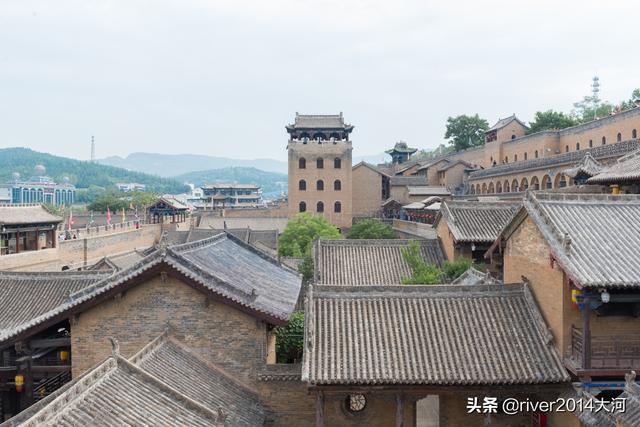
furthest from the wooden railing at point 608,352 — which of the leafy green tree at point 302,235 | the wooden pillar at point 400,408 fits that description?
the leafy green tree at point 302,235

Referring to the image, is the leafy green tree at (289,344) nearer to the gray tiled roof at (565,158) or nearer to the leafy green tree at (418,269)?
the leafy green tree at (418,269)

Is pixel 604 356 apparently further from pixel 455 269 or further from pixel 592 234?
pixel 455 269

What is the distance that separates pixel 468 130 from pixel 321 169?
3476 centimetres

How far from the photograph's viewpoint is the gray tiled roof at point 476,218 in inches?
1027

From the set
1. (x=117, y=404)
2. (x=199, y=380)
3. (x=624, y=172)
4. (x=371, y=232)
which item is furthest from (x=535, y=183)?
(x=117, y=404)

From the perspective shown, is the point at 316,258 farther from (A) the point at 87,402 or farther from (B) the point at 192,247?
(A) the point at 87,402

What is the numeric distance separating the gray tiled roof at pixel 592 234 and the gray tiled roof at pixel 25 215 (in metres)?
36.3

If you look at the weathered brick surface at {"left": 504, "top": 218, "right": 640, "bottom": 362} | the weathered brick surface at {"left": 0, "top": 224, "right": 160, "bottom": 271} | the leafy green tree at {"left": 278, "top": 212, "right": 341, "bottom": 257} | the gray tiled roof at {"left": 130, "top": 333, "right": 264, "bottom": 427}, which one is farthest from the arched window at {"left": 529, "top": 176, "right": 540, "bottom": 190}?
the gray tiled roof at {"left": 130, "top": 333, "right": 264, "bottom": 427}

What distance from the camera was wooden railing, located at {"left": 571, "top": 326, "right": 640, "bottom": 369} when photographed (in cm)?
1309

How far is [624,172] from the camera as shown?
79.4ft

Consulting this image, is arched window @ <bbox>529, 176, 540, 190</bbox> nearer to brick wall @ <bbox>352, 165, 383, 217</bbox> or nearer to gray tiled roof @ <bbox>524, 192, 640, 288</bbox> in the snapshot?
brick wall @ <bbox>352, 165, 383, 217</bbox>

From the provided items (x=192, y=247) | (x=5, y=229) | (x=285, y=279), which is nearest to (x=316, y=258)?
(x=285, y=279)

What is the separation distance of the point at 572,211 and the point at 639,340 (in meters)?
3.74

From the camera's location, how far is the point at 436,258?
28484mm
